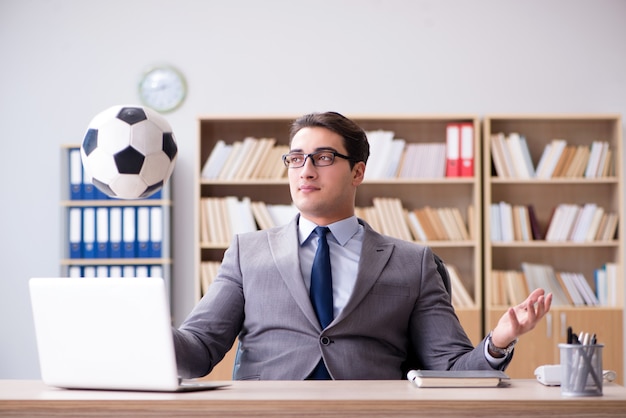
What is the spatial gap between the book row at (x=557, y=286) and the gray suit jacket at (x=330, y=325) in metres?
2.52

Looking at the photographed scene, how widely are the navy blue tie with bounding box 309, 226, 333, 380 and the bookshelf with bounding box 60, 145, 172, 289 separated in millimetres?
2514

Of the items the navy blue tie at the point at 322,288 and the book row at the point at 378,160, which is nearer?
the navy blue tie at the point at 322,288

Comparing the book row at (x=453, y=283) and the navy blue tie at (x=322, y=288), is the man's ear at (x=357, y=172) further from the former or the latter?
the book row at (x=453, y=283)

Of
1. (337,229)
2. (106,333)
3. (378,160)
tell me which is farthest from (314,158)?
(378,160)

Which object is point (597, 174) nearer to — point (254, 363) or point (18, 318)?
point (254, 363)

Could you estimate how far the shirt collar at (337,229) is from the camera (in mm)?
2338

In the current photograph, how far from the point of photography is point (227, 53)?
503cm

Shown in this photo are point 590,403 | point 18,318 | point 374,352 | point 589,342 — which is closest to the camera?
point 590,403

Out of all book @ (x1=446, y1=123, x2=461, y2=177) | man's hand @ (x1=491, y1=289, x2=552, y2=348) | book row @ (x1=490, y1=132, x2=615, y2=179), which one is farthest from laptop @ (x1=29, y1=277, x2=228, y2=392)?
book row @ (x1=490, y1=132, x2=615, y2=179)

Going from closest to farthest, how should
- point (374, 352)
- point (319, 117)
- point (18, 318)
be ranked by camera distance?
point (374, 352) < point (319, 117) < point (18, 318)

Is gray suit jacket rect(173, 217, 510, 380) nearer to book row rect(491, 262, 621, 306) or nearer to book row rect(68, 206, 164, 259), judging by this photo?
book row rect(68, 206, 164, 259)

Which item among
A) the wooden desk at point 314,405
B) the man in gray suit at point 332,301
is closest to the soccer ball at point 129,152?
the man in gray suit at point 332,301

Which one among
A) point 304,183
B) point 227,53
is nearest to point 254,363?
point 304,183

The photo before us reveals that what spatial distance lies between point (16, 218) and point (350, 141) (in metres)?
3.28
